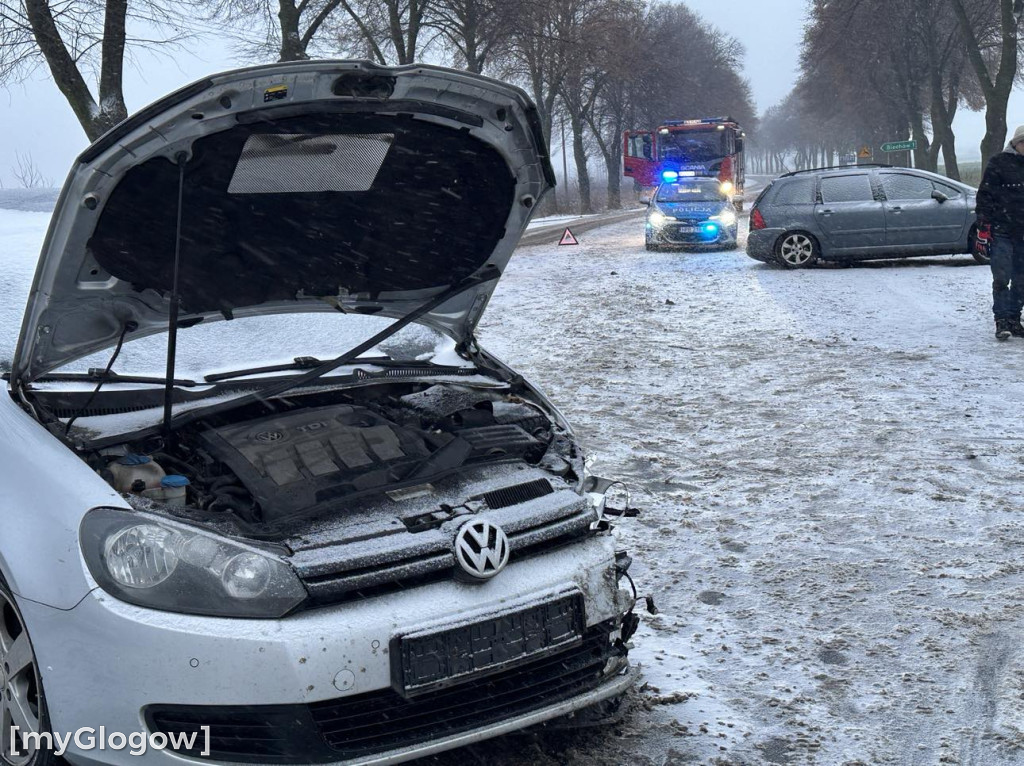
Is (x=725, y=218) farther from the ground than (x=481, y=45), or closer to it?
closer to it

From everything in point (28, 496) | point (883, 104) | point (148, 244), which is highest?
point (883, 104)

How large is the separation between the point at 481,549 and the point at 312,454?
85cm

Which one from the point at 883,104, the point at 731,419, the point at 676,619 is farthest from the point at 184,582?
the point at 883,104

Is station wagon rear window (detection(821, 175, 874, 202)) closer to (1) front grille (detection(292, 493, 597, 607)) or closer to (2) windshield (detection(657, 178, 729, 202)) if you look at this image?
(2) windshield (detection(657, 178, 729, 202))

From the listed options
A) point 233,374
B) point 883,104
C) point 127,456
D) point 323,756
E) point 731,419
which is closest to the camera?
point 323,756

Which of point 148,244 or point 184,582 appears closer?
point 184,582

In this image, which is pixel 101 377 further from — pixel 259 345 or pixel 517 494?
pixel 517 494

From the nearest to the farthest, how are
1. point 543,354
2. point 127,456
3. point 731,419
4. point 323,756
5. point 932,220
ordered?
point 323,756, point 127,456, point 731,419, point 543,354, point 932,220

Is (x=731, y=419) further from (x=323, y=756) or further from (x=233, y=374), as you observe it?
(x=323, y=756)

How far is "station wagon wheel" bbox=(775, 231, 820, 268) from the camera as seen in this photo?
1562 centimetres

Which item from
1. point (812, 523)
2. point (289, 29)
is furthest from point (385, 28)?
point (812, 523)

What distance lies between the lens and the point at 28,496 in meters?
2.72

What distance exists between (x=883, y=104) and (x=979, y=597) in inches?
1772

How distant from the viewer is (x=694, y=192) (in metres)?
19.5
